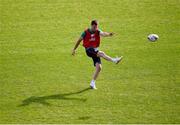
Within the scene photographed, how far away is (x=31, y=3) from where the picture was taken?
66.6 feet

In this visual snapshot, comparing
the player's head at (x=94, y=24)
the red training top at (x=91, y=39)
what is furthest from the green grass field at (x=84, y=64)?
the player's head at (x=94, y=24)

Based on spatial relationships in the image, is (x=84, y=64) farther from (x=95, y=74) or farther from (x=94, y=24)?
(x=94, y=24)

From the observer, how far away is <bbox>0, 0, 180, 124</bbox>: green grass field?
13.7 meters

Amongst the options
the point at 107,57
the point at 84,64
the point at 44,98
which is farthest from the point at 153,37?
the point at 44,98

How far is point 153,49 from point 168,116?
170 inches

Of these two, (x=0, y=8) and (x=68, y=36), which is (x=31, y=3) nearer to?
(x=0, y=8)

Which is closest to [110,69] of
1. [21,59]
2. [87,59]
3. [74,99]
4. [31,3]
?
[87,59]

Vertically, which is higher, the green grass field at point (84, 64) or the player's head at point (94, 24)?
the player's head at point (94, 24)

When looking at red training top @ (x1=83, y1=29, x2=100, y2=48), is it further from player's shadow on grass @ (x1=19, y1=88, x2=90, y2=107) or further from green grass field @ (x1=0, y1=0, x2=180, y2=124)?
player's shadow on grass @ (x1=19, y1=88, x2=90, y2=107)

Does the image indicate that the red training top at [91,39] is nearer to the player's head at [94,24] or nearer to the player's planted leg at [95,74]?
the player's head at [94,24]

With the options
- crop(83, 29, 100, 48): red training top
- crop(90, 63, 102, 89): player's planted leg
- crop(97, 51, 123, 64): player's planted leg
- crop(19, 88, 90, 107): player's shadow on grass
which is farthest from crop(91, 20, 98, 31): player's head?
crop(19, 88, 90, 107): player's shadow on grass

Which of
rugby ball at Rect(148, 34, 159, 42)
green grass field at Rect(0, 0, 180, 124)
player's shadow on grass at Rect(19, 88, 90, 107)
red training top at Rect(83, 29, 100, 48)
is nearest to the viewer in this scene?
green grass field at Rect(0, 0, 180, 124)

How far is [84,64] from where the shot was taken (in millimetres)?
16391

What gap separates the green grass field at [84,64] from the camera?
1368 cm
